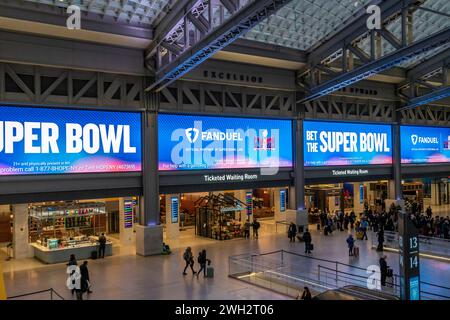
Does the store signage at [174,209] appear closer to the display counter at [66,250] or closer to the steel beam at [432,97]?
the display counter at [66,250]

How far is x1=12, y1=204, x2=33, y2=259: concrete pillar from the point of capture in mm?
20547

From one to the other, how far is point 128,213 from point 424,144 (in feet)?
83.2

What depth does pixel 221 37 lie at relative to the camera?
1524cm

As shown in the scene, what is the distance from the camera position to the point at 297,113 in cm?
2730

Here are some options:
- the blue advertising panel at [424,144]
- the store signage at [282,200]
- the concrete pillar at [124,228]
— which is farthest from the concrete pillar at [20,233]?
the blue advertising panel at [424,144]

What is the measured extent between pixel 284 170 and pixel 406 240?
15881mm

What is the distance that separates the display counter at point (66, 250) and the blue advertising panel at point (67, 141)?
357cm

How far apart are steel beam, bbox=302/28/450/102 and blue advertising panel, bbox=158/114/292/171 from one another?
3.56m

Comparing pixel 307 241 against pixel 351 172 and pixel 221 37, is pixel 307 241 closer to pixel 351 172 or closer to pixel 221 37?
pixel 221 37

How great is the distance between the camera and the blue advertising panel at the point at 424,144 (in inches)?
1347

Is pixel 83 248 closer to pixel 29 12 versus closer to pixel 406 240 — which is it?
pixel 29 12

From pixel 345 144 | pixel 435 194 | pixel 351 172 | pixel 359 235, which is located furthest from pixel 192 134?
pixel 435 194
